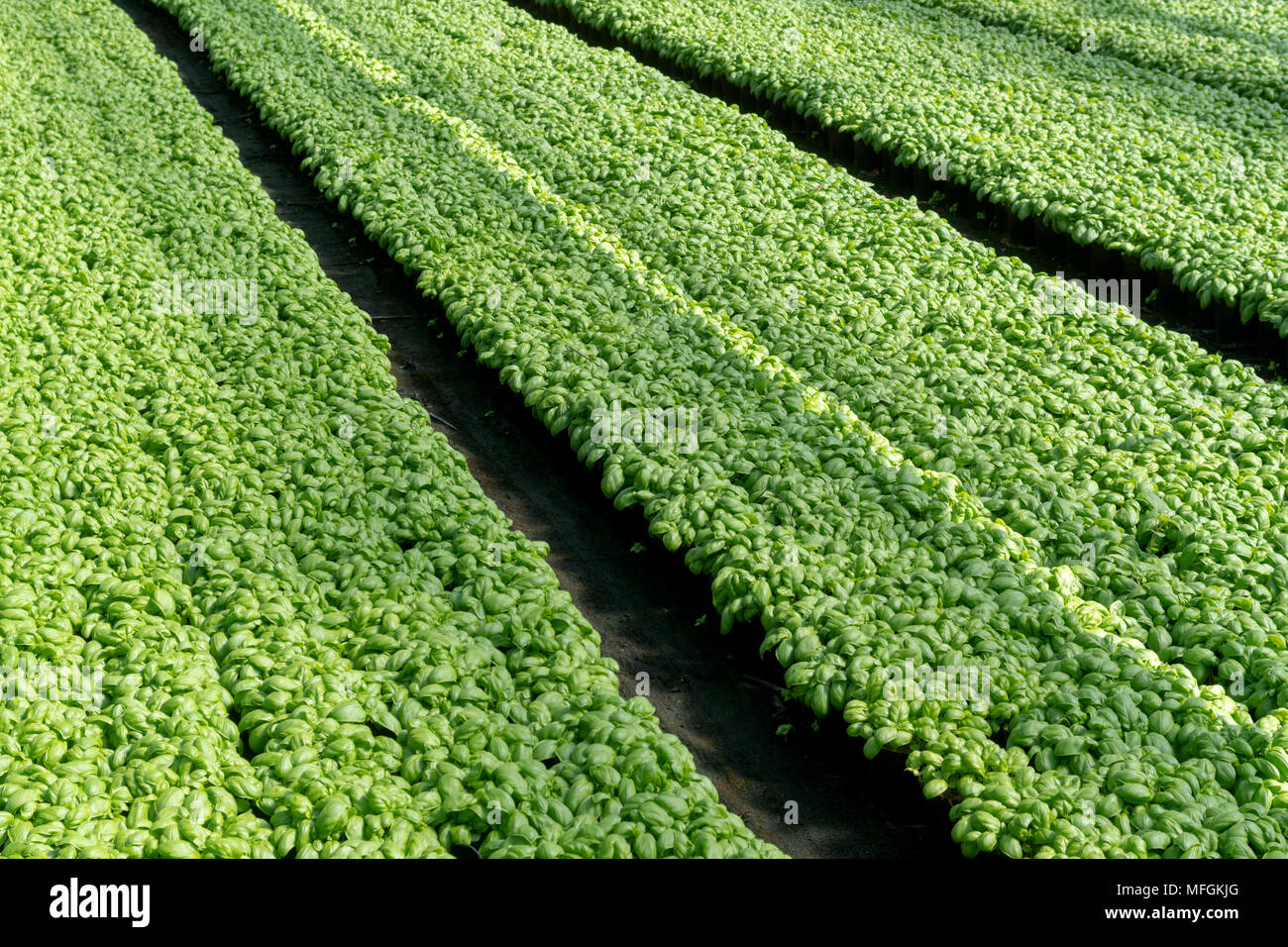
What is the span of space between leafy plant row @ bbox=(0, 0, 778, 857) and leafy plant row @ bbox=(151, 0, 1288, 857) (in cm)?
117

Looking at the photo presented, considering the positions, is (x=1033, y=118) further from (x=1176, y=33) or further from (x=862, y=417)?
(x=862, y=417)

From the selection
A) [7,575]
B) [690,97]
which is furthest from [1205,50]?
[7,575]

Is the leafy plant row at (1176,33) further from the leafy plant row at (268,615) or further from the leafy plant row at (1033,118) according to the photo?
the leafy plant row at (268,615)

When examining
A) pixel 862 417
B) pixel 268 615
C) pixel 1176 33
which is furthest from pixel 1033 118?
pixel 268 615

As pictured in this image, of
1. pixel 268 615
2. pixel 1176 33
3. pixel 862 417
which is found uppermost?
pixel 1176 33

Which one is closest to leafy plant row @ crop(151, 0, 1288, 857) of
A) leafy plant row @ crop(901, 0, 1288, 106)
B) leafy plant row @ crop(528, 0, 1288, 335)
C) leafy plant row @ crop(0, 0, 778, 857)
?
leafy plant row @ crop(0, 0, 778, 857)

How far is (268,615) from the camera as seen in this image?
611cm

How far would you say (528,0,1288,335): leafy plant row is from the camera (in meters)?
11.2

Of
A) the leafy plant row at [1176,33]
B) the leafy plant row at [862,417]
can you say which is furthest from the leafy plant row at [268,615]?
the leafy plant row at [1176,33]

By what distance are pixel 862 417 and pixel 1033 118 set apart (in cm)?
734

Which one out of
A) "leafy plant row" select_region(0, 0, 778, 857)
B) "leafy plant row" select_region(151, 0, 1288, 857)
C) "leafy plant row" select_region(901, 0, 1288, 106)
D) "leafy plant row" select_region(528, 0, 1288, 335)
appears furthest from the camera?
"leafy plant row" select_region(901, 0, 1288, 106)

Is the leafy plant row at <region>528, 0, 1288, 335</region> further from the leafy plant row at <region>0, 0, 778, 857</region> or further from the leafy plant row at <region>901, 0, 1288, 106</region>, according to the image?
the leafy plant row at <region>0, 0, 778, 857</region>
